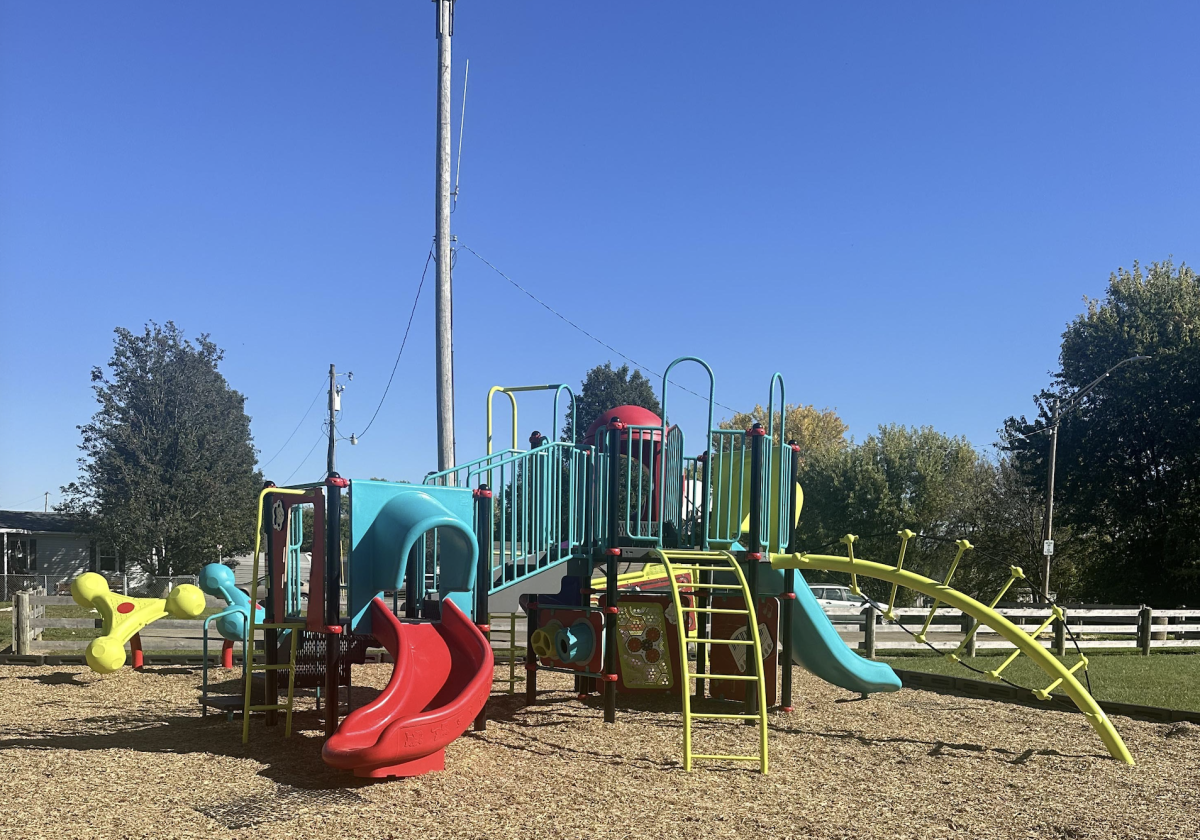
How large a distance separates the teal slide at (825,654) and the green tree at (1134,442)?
77.9 feet

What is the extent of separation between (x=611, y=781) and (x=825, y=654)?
11.3ft

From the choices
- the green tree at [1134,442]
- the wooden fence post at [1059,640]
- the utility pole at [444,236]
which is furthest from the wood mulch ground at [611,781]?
the green tree at [1134,442]

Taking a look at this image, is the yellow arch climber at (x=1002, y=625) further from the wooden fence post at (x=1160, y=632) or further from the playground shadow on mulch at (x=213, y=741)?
the wooden fence post at (x=1160, y=632)

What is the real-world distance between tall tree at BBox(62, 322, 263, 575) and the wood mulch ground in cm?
3228

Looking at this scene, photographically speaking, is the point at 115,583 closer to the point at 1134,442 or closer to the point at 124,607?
the point at 124,607

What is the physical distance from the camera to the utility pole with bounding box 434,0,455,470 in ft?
44.1

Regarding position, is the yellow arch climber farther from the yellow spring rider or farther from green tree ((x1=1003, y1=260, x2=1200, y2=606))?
green tree ((x1=1003, y1=260, x2=1200, y2=606))

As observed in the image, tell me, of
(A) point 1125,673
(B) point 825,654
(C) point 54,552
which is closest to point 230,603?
(B) point 825,654

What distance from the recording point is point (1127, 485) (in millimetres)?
32188

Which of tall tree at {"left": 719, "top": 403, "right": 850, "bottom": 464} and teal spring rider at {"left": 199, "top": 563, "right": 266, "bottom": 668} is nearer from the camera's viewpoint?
Answer: teal spring rider at {"left": 199, "top": 563, "right": 266, "bottom": 668}

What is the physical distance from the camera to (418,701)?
7.84 m

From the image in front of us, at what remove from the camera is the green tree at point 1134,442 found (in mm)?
30969

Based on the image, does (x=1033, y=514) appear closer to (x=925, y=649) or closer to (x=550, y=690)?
(x=925, y=649)

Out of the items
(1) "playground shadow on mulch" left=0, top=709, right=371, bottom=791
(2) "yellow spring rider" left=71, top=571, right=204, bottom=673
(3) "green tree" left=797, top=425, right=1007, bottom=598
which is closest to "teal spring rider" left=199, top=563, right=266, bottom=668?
(2) "yellow spring rider" left=71, top=571, right=204, bottom=673
